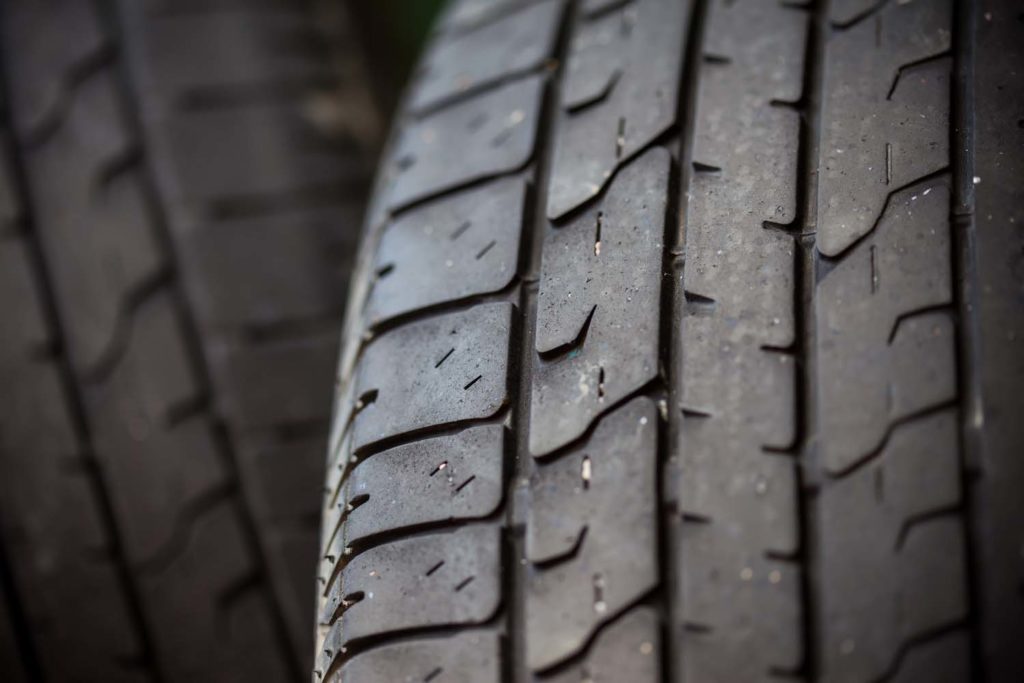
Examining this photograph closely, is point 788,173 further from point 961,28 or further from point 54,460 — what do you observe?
point 54,460

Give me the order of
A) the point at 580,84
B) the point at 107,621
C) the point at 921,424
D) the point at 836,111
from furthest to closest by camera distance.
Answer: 1. the point at 107,621
2. the point at 580,84
3. the point at 836,111
4. the point at 921,424

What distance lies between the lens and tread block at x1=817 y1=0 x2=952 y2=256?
0.58m

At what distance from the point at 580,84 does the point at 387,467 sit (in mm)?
319

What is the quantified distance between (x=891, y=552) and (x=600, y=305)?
0.70ft

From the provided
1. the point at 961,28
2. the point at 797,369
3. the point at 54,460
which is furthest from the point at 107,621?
the point at 961,28

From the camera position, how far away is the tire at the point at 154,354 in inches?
36.6

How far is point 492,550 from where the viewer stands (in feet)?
1.86

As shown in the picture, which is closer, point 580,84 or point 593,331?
point 593,331

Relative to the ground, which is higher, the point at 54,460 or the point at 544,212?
the point at 544,212

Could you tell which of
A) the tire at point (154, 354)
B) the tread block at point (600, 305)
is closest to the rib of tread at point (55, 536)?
the tire at point (154, 354)

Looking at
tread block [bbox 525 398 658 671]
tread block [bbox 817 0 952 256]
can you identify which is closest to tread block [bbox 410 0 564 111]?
tread block [bbox 817 0 952 256]

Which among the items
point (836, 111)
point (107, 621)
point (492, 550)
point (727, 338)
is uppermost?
point (836, 111)

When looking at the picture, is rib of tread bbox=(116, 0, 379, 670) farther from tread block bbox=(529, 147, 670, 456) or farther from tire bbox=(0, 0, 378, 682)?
tread block bbox=(529, 147, 670, 456)

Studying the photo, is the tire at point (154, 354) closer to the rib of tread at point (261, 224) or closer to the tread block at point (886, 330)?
the rib of tread at point (261, 224)
